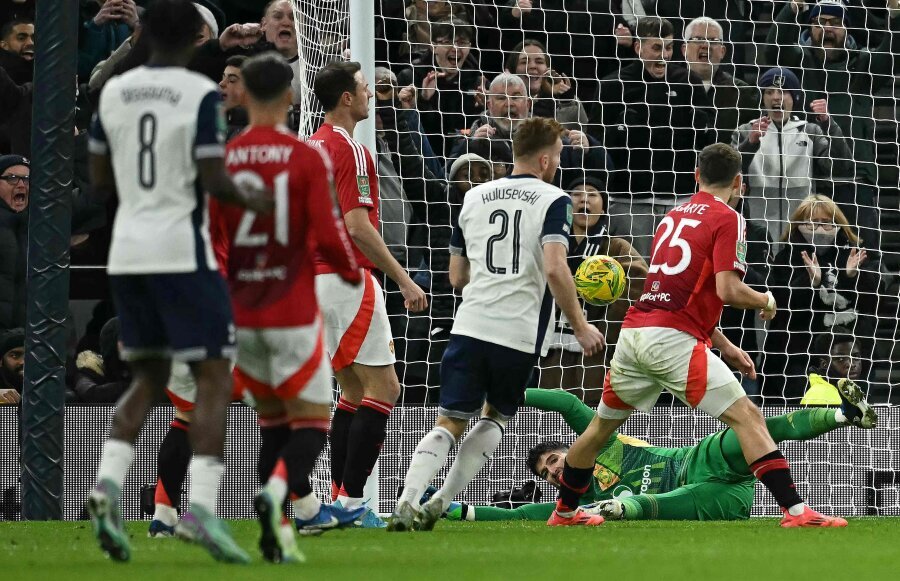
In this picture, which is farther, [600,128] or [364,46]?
[600,128]

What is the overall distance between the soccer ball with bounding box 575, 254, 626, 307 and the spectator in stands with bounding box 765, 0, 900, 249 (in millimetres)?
3447

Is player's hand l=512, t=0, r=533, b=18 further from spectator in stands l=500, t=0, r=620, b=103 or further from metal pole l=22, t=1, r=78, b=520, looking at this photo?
metal pole l=22, t=1, r=78, b=520

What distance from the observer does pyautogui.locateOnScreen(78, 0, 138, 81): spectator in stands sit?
11.5 meters

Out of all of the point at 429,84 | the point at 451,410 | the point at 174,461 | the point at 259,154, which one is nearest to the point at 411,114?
the point at 429,84

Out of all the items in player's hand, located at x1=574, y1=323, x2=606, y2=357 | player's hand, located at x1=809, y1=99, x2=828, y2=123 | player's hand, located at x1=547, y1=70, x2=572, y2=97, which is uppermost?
player's hand, located at x1=547, y1=70, x2=572, y2=97

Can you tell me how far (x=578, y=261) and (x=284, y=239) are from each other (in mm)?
5690

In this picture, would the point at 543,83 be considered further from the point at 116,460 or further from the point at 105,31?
the point at 116,460

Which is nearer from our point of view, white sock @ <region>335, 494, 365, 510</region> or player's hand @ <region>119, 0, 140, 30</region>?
white sock @ <region>335, 494, 365, 510</region>

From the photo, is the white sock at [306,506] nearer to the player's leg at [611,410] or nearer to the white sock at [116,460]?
the white sock at [116,460]

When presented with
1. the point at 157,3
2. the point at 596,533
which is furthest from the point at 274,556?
the point at 596,533

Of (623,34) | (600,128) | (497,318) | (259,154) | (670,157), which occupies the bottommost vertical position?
(497,318)

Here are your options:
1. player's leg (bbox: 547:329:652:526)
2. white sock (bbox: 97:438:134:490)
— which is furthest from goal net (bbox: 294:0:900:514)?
white sock (bbox: 97:438:134:490)

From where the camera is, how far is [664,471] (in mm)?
9289

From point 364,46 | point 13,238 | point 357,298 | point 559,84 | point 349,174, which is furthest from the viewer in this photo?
point 559,84
